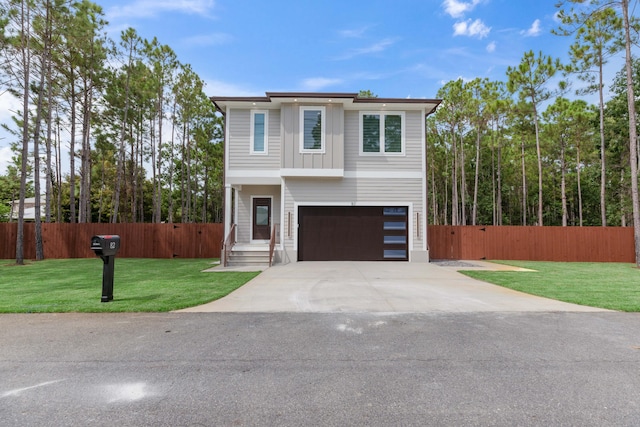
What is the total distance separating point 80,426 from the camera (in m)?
2.19

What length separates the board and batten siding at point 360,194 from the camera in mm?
12828

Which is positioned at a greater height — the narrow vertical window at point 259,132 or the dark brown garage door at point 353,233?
the narrow vertical window at point 259,132

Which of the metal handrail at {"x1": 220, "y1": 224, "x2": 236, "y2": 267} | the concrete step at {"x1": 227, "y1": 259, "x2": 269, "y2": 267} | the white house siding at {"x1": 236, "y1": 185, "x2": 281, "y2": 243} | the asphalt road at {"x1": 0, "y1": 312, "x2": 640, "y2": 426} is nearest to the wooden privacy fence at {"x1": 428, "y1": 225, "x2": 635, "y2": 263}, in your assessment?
the white house siding at {"x1": 236, "y1": 185, "x2": 281, "y2": 243}

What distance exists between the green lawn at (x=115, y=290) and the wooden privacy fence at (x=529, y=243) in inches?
375

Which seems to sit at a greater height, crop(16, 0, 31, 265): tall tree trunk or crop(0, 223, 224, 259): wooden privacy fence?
crop(16, 0, 31, 265): tall tree trunk

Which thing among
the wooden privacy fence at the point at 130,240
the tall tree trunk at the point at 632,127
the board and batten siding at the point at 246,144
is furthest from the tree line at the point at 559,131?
the wooden privacy fence at the point at 130,240

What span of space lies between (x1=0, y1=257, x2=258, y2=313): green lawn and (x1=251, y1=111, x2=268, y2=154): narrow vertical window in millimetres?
5599

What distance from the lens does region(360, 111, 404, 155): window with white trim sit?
13008 millimetres

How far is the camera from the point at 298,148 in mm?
12539

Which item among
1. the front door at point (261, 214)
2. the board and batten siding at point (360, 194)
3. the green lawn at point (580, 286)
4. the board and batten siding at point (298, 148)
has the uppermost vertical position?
the board and batten siding at point (298, 148)

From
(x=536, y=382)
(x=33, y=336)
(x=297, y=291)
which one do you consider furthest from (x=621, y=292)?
(x=33, y=336)

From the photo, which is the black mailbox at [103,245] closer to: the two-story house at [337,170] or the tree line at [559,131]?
the two-story house at [337,170]

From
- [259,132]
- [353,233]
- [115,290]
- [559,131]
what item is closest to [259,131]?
[259,132]

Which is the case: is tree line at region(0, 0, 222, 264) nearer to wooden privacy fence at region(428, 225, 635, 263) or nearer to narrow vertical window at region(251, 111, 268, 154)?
narrow vertical window at region(251, 111, 268, 154)
